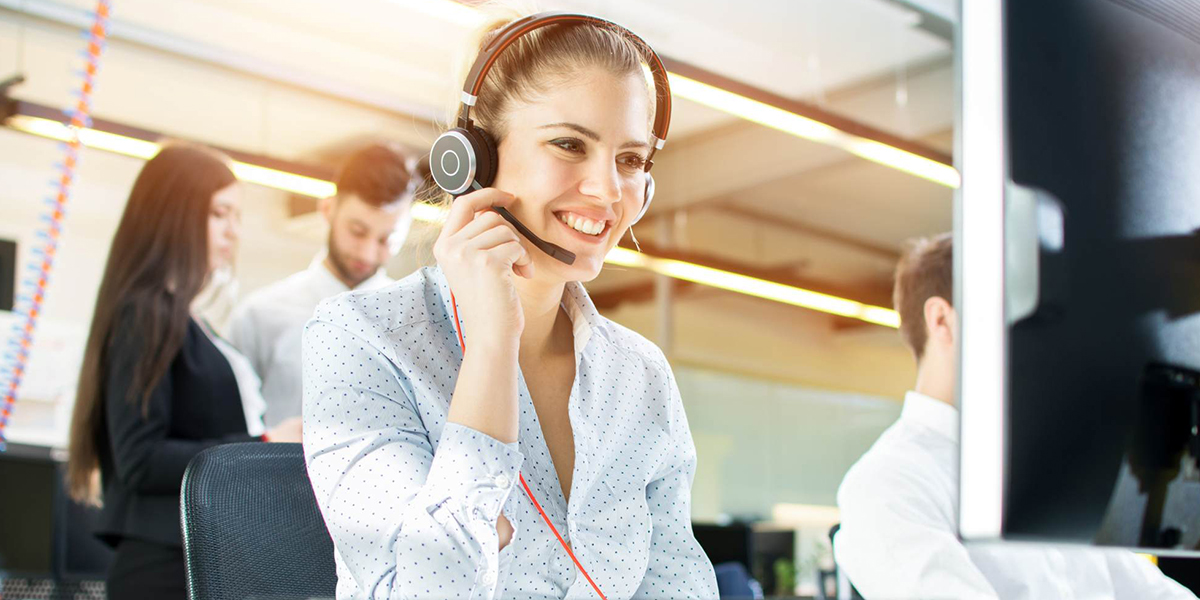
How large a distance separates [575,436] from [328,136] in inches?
221

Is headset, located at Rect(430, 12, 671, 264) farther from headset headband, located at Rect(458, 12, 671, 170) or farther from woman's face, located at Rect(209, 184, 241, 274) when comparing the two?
woman's face, located at Rect(209, 184, 241, 274)

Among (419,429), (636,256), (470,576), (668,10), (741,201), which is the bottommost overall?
(470,576)

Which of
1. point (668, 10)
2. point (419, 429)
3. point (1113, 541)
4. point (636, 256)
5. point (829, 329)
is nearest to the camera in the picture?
point (1113, 541)

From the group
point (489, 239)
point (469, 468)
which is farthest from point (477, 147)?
point (469, 468)

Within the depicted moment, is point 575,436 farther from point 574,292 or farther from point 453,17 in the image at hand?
point 453,17

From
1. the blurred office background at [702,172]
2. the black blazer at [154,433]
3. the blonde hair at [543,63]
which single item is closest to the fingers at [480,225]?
the blonde hair at [543,63]

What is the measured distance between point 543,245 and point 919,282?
0.77m

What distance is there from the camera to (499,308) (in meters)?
0.95

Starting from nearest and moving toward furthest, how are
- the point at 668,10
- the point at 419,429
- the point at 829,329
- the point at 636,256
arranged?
the point at 419,429, the point at 668,10, the point at 636,256, the point at 829,329

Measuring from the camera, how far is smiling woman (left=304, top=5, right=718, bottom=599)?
892mm

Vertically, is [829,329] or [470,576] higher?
[829,329]

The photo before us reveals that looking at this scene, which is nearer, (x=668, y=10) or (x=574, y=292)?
(x=574, y=292)

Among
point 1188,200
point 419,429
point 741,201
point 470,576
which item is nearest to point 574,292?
point 419,429

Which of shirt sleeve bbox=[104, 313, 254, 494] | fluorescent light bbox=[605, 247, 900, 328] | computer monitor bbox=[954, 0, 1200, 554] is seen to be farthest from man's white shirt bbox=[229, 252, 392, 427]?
fluorescent light bbox=[605, 247, 900, 328]
